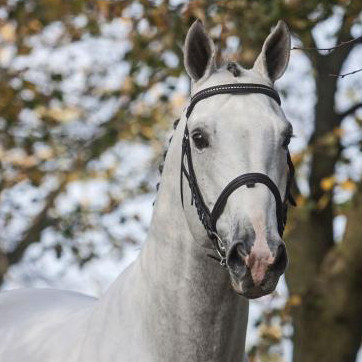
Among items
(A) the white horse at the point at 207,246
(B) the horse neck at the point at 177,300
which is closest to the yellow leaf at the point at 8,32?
(A) the white horse at the point at 207,246

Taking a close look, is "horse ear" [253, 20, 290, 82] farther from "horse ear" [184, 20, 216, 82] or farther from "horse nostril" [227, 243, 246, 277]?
"horse nostril" [227, 243, 246, 277]

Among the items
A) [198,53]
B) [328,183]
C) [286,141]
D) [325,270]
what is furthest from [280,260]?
[328,183]

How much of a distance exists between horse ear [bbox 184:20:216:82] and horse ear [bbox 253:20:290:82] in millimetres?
225

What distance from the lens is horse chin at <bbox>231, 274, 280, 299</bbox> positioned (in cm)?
404

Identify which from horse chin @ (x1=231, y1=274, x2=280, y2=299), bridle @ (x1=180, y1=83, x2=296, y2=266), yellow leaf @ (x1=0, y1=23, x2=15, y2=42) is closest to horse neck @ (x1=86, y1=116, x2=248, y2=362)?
bridle @ (x1=180, y1=83, x2=296, y2=266)

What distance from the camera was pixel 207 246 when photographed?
4.42 meters

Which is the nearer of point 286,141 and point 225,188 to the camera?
point 225,188

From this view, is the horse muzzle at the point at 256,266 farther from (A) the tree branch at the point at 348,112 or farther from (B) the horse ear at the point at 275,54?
(A) the tree branch at the point at 348,112

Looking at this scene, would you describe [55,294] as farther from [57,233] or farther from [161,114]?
[161,114]

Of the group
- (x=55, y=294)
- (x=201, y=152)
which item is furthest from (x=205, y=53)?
(x=55, y=294)

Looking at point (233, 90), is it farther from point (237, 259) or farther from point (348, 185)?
point (348, 185)

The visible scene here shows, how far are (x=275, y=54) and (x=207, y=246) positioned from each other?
965 millimetres

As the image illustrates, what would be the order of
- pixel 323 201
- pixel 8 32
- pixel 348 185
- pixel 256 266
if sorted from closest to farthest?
pixel 256 266 → pixel 323 201 → pixel 348 185 → pixel 8 32

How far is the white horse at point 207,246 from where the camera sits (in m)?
4.09
